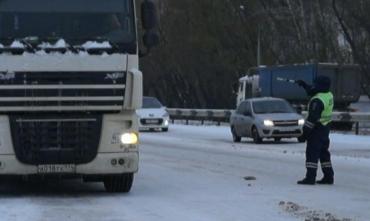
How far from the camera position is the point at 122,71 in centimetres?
1262

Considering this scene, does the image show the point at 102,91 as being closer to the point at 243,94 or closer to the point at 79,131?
the point at 79,131

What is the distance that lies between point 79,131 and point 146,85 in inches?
2705

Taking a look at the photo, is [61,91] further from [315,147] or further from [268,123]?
[268,123]

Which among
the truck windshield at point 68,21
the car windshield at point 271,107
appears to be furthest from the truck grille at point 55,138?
the car windshield at point 271,107

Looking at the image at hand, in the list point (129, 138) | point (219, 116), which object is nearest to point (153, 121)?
point (219, 116)

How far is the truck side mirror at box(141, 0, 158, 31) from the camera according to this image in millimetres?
13133

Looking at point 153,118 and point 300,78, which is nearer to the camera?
point 153,118

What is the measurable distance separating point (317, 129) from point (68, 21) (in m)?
4.89

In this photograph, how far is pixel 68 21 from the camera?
42.0 ft

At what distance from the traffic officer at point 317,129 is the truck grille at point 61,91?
150 inches

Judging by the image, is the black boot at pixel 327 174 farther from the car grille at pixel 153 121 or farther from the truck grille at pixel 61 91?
the car grille at pixel 153 121

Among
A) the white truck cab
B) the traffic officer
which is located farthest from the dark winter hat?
A: the white truck cab

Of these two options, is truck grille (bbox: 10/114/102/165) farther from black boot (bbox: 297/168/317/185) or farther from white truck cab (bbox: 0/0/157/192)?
black boot (bbox: 297/168/317/185)

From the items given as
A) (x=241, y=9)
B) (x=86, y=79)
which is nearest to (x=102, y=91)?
(x=86, y=79)
